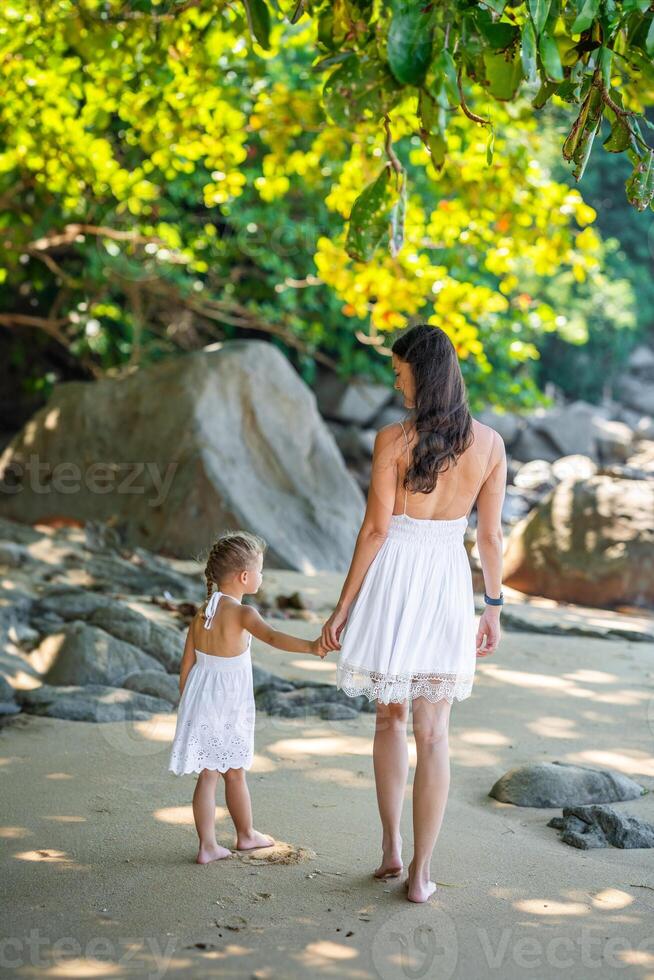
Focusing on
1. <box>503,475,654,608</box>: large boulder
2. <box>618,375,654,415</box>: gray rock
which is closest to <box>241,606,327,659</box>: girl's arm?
<box>503,475,654,608</box>: large boulder

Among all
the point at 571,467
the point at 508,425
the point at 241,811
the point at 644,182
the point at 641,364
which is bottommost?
the point at 241,811

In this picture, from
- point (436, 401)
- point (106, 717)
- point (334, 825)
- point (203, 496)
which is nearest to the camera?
point (436, 401)

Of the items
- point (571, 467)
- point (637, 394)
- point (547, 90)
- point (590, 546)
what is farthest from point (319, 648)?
point (637, 394)

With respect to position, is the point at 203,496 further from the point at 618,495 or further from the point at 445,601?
the point at 445,601

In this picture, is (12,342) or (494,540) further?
(12,342)

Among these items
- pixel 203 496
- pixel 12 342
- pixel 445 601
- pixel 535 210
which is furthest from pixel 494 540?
pixel 12 342

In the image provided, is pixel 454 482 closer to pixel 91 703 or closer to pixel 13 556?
pixel 91 703

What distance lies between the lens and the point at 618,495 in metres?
8.78

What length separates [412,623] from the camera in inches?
122

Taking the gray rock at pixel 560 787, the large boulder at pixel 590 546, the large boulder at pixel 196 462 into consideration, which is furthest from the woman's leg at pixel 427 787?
the large boulder at pixel 590 546

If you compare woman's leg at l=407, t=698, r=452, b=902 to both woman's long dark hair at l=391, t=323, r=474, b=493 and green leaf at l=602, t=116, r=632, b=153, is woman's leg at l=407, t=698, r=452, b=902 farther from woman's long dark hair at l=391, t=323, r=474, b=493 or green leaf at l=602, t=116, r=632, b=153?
green leaf at l=602, t=116, r=632, b=153

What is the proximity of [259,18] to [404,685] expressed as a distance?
6.86ft

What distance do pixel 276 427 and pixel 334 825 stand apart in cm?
607

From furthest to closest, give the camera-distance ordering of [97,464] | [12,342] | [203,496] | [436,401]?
[12,342] → [97,464] → [203,496] → [436,401]
